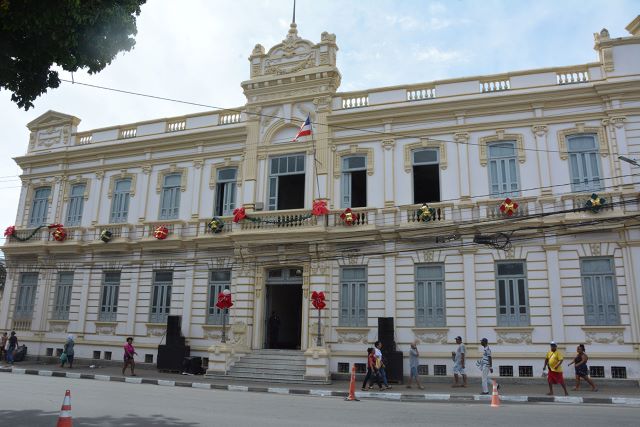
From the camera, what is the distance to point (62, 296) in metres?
25.3

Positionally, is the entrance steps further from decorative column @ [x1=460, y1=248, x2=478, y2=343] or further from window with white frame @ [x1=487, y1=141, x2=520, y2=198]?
window with white frame @ [x1=487, y1=141, x2=520, y2=198]

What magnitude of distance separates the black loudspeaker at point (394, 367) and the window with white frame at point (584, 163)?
8.65 m

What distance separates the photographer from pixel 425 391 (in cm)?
1595

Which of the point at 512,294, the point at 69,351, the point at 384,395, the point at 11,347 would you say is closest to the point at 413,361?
the point at 384,395

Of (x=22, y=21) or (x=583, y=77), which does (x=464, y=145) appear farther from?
(x=22, y=21)

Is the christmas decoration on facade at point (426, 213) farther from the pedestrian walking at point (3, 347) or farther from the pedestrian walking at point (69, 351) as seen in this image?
the pedestrian walking at point (3, 347)

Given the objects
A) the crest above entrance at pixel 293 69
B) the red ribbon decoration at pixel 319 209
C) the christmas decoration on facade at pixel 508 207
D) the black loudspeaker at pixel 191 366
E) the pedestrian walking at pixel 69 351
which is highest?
the crest above entrance at pixel 293 69

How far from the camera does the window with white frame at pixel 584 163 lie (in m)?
18.4

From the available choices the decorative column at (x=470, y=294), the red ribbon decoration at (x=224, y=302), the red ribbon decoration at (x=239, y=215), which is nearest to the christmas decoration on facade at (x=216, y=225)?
the red ribbon decoration at (x=239, y=215)

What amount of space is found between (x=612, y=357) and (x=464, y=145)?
8.90 m

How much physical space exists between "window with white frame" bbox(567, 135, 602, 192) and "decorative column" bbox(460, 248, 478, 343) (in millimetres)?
4368

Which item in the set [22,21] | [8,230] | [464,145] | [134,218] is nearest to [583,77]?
[464,145]

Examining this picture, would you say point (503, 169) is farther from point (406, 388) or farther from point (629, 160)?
point (406, 388)

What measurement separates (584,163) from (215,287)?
15.4m
